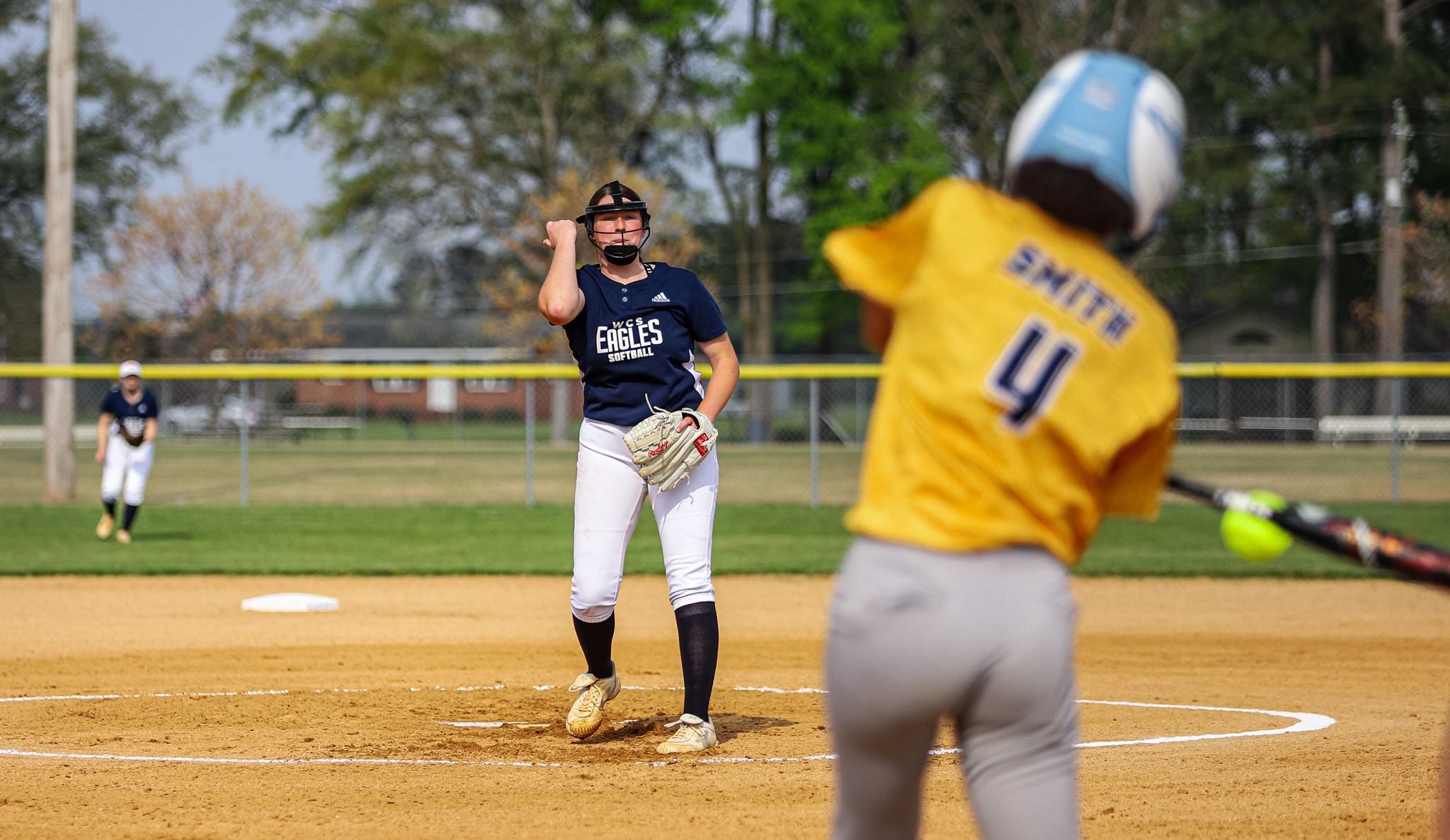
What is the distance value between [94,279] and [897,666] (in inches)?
1718

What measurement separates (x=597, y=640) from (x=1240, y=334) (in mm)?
47979

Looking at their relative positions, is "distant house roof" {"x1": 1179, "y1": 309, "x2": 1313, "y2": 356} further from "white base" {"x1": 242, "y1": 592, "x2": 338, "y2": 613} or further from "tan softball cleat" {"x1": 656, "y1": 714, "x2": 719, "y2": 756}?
"tan softball cleat" {"x1": 656, "y1": 714, "x2": 719, "y2": 756}

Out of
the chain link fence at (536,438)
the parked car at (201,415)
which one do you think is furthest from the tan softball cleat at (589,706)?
the parked car at (201,415)

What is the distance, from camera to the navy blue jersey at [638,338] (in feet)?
16.3

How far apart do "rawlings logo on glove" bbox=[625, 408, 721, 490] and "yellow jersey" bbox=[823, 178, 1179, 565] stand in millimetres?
2625

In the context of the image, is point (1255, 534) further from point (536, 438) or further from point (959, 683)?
point (536, 438)

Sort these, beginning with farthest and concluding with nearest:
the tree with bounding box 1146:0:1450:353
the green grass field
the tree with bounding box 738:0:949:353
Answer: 1. the tree with bounding box 1146:0:1450:353
2. the tree with bounding box 738:0:949:353
3. the green grass field

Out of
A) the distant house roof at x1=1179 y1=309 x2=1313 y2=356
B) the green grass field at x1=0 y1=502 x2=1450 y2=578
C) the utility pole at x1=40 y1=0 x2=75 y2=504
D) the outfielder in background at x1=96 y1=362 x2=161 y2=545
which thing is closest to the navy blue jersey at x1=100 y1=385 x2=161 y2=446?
the outfielder in background at x1=96 y1=362 x2=161 y2=545

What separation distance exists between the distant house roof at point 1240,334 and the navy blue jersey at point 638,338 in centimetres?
4648

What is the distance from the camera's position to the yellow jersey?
81.7 inches

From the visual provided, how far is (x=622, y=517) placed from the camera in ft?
16.5

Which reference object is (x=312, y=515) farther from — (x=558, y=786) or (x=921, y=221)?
(x=921, y=221)

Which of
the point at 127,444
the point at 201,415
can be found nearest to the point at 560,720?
the point at 127,444

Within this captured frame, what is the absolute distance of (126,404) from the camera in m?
13.4
